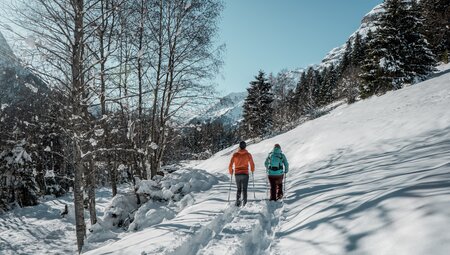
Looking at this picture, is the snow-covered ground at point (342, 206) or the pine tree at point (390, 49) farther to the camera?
the pine tree at point (390, 49)

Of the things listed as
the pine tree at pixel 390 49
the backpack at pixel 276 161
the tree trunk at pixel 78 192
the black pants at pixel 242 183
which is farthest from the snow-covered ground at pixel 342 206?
the pine tree at pixel 390 49

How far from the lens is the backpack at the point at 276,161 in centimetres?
899

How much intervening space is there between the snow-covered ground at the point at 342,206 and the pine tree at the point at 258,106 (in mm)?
23099

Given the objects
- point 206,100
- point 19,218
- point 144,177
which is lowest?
point 19,218

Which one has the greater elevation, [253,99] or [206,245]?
[253,99]

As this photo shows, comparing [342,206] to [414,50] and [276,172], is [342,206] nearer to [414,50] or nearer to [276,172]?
[276,172]

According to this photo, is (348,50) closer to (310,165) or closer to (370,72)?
(370,72)

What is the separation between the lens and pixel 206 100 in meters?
13.1

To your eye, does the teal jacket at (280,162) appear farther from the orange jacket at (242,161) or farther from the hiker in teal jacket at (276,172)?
the orange jacket at (242,161)

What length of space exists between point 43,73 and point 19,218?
18.7 m

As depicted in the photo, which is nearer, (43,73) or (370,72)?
(43,73)

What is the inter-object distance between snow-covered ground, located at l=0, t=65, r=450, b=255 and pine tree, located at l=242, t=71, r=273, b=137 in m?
23.1

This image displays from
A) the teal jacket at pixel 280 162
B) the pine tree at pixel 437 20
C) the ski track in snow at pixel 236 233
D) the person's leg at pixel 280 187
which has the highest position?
the pine tree at pixel 437 20

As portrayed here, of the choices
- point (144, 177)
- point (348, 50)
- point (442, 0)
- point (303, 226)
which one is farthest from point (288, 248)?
point (348, 50)
